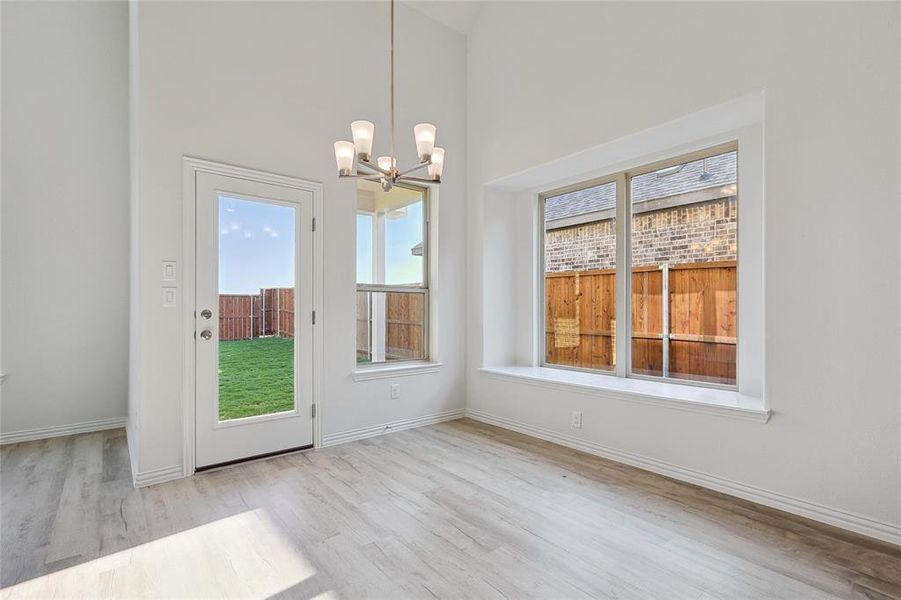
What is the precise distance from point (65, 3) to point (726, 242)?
6.02 m

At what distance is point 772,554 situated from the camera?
199 cm

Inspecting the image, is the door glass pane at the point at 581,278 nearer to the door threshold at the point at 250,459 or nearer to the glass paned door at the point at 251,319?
the glass paned door at the point at 251,319

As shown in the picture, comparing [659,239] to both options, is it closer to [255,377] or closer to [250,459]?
[255,377]

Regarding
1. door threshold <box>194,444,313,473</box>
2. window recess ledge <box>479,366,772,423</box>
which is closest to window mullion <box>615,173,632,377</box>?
window recess ledge <box>479,366,772,423</box>

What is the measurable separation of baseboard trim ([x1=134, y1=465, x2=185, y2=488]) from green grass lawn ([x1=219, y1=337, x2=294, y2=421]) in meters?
0.41

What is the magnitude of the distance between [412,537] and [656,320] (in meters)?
2.56

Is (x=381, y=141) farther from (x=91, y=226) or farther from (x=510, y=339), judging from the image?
(x=91, y=226)

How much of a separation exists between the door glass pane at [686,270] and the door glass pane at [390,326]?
80.1 inches

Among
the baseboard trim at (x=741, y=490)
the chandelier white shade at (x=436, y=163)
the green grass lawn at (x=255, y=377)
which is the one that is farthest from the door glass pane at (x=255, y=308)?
the baseboard trim at (x=741, y=490)

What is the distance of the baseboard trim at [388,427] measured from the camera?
3592 mm

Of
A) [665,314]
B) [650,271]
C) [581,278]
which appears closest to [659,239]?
[650,271]

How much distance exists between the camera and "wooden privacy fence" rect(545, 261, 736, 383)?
313cm

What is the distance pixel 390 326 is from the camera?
164 inches

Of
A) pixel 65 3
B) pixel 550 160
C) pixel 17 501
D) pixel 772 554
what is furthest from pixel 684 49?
pixel 65 3
